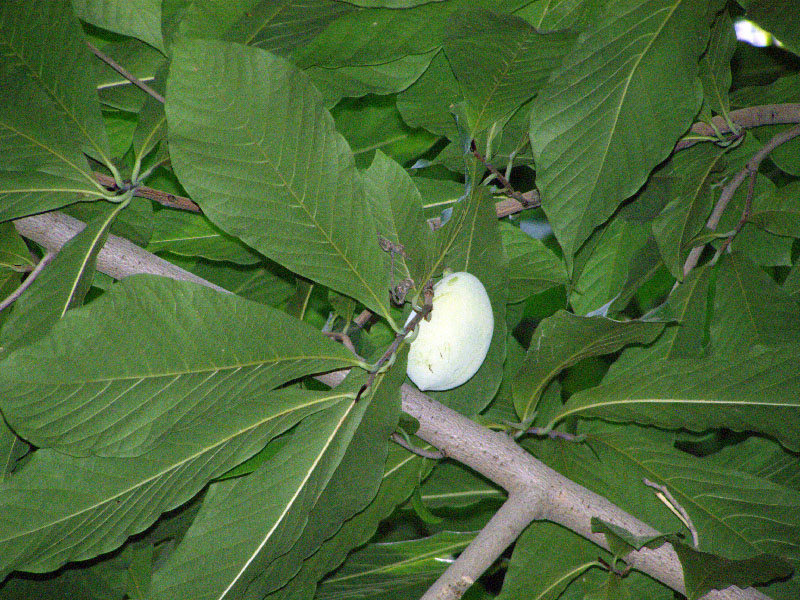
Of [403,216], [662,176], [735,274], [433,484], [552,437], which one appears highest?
[403,216]

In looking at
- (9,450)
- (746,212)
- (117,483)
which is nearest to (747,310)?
(746,212)

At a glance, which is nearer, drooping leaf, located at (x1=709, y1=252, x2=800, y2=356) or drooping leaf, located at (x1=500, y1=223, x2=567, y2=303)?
drooping leaf, located at (x1=500, y1=223, x2=567, y2=303)

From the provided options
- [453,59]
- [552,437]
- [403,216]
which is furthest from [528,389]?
[453,59]

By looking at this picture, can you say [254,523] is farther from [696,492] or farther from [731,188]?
[731,188]

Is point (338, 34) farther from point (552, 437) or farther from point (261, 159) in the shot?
point (552, 437)

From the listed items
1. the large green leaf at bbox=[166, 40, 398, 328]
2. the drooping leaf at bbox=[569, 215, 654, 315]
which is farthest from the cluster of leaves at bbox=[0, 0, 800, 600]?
the drooping leaf at bbox=[569, 215, 654, 315]

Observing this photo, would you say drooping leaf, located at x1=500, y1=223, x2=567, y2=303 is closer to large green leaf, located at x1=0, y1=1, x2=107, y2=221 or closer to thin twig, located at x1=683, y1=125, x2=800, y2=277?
thin twig, located at x1=683, y1=125, x2=800, y2=277

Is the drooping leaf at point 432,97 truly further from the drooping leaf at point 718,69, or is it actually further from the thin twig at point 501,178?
the drooping leaf at point 718,69
